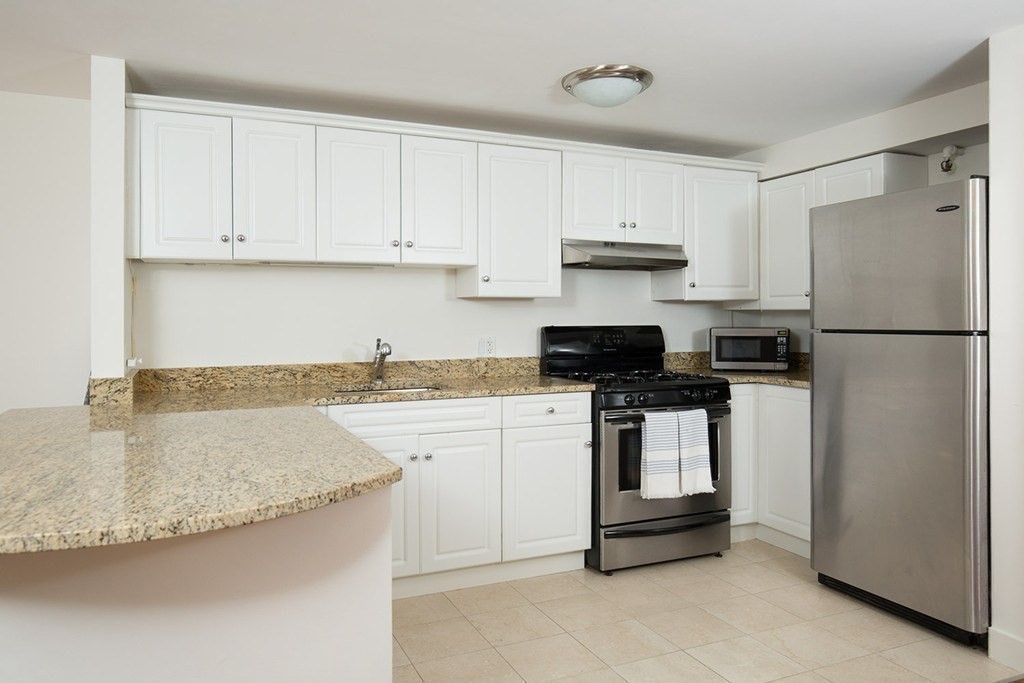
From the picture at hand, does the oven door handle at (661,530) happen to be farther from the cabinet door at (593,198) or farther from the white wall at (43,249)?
the white wall at (43,249)

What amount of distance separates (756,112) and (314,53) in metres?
2.11

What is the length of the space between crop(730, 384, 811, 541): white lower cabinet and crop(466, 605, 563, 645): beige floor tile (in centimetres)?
139

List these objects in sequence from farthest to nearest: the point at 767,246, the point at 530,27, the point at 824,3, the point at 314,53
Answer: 1. the point at 767,246
2. the point at 314,53
3. the point at 530,27
4. the point at 824,3

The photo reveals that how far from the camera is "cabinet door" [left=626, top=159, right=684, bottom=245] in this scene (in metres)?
3.70

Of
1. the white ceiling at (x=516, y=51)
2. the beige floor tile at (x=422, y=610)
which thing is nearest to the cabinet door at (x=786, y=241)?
the white ceiling at (x=516, y=51)

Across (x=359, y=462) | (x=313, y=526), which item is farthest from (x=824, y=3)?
(x=313, y=526)

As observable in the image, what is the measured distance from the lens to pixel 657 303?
13.8 feet

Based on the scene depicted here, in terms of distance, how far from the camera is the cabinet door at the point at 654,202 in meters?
3.70

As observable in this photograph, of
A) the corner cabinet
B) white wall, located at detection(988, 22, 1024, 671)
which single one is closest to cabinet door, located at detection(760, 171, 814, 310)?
the corner cabinet

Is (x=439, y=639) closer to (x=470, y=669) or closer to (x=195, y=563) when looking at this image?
(x=470, y=669)

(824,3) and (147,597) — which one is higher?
(824,3)

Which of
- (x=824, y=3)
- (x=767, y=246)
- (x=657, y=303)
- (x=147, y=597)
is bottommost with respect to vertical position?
(x=147, y=597)

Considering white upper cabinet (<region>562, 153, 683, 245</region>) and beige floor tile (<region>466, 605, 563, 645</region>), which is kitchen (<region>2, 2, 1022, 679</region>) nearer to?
white upper cabinet (<region>562, 153, 683, 245</region>)

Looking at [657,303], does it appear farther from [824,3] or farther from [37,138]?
[37,138]
